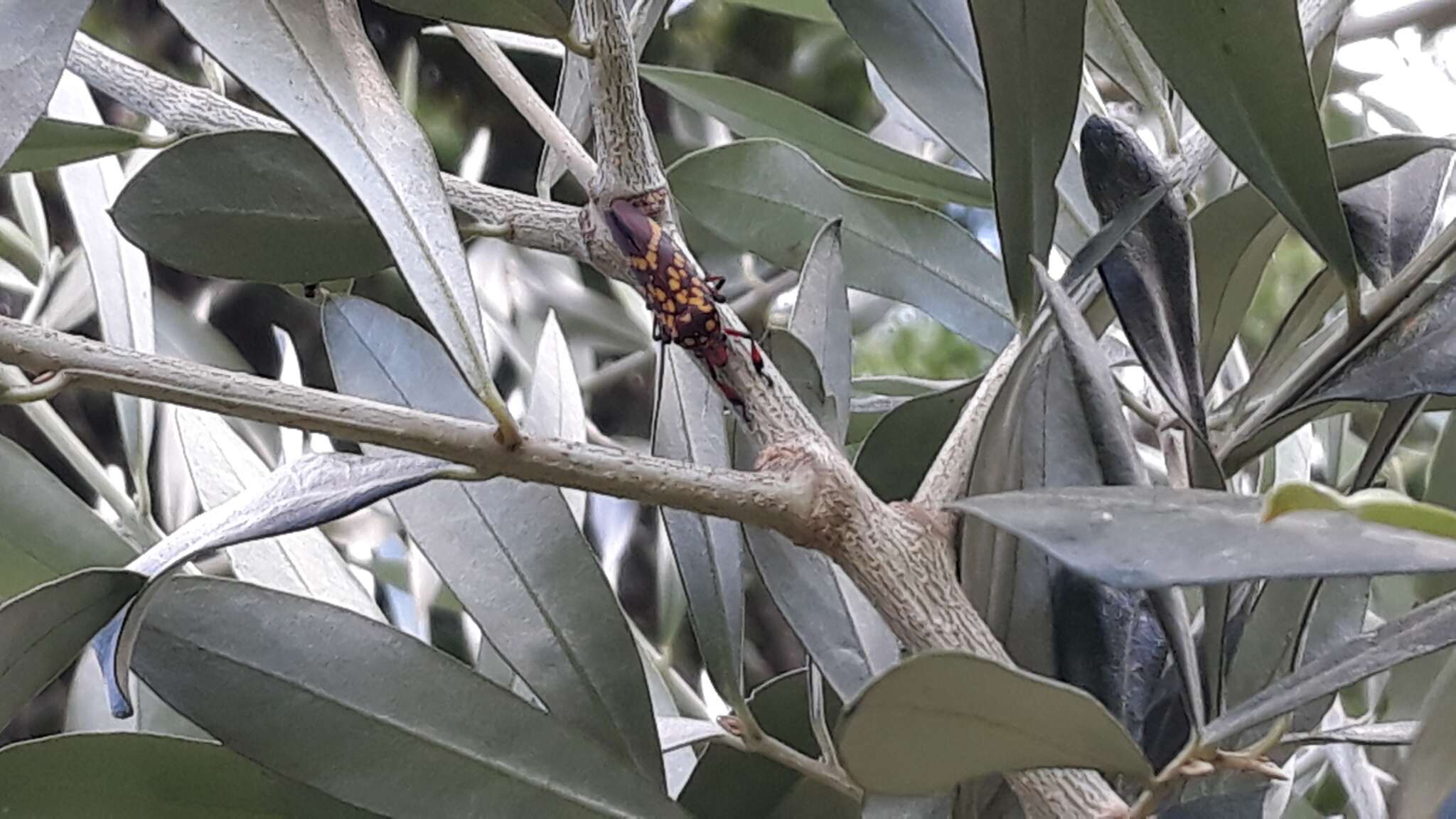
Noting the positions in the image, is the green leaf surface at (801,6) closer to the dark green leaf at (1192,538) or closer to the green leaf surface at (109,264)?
the green leaf surface at (109,264)

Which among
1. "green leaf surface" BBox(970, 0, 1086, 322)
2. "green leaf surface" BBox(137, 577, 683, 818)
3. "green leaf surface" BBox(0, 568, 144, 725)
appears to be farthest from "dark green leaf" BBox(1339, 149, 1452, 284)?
"green leaf surface" BBox(0, 568, 144, 725)

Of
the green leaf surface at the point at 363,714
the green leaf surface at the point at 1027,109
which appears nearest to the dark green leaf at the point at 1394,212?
the green leaf surface at the point at 1027,109

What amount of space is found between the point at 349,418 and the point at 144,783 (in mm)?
158

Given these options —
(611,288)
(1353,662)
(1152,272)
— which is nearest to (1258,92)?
(1152,272)

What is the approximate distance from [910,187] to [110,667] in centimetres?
45

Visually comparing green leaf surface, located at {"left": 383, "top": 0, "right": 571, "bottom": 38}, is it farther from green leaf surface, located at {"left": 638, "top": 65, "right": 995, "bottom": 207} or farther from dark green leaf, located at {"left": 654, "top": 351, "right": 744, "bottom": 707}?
green leaf surface, located at {"left": 638, "top": 65, "right": 995, "bottom": 207}

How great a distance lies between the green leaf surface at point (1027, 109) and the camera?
1.20 feet

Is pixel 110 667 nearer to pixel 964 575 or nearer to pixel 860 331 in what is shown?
pixel 964 575

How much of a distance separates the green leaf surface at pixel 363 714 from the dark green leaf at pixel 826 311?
19 centimetres

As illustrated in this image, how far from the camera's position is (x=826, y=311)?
495mm

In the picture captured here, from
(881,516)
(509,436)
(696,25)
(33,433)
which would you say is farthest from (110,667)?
(696,25)

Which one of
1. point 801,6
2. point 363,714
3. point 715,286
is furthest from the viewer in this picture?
point 801,6

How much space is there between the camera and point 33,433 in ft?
3.93

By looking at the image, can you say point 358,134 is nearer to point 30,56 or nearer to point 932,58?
point 30,56
